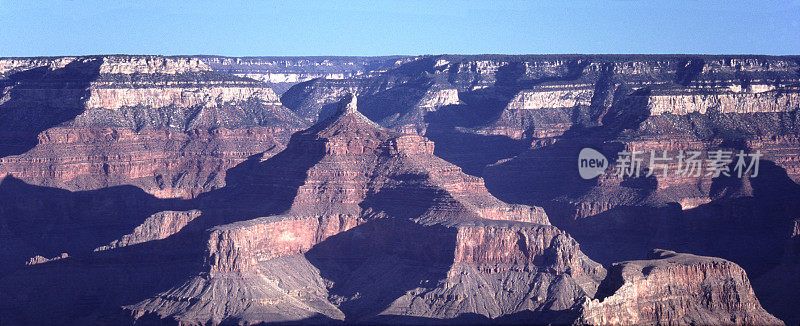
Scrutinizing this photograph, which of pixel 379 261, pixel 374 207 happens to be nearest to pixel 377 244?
pixel 379 261

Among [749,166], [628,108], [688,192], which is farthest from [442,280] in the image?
[628,108]

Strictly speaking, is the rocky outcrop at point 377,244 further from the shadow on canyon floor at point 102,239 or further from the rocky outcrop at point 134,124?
the rocky outcrop at point 134,124

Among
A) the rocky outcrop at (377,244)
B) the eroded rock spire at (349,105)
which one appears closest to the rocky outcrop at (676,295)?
the rocky outcrop at (377,244)

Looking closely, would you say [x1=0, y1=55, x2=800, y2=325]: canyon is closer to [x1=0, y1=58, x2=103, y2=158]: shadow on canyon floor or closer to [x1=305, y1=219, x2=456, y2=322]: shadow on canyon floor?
[x1=305, y1=219, x2=456, y2=322]: shadow on canyon floor

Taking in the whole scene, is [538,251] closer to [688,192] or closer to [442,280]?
[442,280]

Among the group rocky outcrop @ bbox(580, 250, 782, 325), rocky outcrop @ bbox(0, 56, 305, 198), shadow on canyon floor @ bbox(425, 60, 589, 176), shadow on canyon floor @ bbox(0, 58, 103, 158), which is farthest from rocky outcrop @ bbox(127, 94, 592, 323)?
shadow on canyon floor @ bbox(425, 60, 589, 176)

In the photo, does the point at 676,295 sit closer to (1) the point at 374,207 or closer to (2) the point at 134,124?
(1) the point at 374,207
